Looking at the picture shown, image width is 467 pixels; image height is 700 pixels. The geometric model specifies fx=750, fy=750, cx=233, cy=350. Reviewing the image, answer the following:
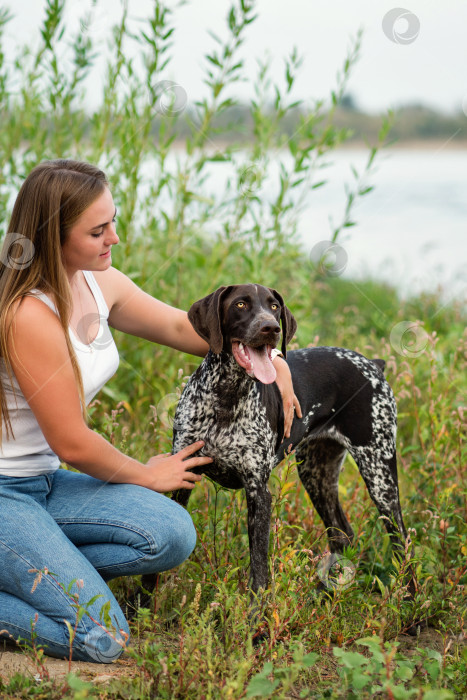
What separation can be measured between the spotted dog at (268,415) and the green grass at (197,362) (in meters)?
0.12

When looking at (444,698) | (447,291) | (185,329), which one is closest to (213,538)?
(185,329)

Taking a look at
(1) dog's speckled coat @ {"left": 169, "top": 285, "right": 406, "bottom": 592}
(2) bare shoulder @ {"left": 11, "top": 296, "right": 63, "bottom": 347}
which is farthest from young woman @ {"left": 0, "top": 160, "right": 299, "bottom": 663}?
(1) dog's speckled coat @ {"left": 169, "top": 285, "right": 406, "bottom": 592}

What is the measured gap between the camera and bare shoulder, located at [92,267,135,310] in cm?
332

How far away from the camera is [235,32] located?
4023mm

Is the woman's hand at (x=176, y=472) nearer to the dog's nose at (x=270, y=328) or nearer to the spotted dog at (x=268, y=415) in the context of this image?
the spotted dog at (x=268, y=415)

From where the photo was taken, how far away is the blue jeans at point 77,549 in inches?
108

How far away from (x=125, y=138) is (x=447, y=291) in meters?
4.04

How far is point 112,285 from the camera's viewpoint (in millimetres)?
3359

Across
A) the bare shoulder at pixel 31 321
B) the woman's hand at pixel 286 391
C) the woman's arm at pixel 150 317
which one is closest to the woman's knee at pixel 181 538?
the woman's hand at pixel 286 391

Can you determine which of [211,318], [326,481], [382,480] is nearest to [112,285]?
[211,318]

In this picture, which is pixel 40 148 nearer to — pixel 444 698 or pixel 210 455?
pixel 210 455

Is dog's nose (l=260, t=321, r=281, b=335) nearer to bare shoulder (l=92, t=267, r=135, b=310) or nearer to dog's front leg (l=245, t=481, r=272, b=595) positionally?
dog's front leg (l=245, t=481, r=272, b=595)

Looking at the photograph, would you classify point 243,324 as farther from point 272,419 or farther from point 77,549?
point 77,549

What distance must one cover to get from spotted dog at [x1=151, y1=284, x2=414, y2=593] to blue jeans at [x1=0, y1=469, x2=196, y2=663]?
1.00 feet
